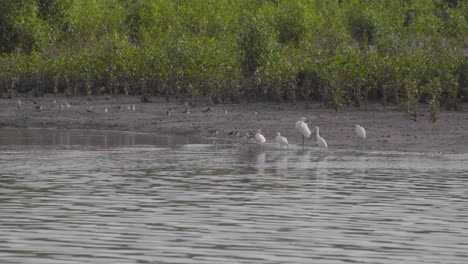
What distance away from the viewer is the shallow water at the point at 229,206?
33.3 feet

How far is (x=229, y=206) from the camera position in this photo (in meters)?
13.4

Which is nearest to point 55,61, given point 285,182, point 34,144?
point 34,144

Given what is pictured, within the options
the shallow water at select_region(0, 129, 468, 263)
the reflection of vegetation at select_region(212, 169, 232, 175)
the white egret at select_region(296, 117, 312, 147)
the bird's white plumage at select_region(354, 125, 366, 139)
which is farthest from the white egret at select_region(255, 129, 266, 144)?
the reflection of vegetation at select_region(212, 169, 232, 175)

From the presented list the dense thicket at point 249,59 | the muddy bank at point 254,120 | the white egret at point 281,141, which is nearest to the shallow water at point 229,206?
the white egret at point 281,141

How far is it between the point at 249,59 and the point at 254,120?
4835mm

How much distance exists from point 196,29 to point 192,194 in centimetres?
3424

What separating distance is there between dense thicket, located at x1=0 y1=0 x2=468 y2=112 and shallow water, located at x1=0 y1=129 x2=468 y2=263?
7446 mm

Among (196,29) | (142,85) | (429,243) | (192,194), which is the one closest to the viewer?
(429,243)

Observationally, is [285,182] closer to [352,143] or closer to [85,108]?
[352,143]

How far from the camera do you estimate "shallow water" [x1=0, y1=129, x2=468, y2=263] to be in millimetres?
10164

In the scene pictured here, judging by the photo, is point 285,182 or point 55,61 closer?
point 285,182

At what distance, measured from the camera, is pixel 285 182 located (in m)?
16.1

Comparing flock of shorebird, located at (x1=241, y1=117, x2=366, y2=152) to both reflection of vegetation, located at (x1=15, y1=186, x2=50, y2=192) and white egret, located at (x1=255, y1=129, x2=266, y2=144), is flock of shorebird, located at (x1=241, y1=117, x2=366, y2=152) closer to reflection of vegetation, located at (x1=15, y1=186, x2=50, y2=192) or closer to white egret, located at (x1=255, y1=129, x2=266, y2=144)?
white egret, located at (x1=255, y1=129, x2=266, y2=144)

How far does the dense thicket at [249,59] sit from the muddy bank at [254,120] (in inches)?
24.9
